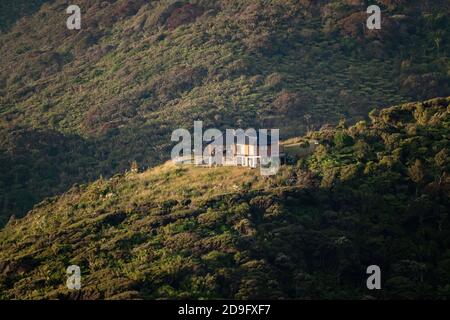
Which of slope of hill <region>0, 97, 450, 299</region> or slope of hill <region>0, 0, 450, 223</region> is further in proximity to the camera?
slope of hill <region>0, 0, 450, 223</region>

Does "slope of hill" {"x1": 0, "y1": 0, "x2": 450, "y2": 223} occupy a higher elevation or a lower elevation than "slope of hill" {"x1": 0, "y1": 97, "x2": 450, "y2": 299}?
higher

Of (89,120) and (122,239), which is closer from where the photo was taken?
(122,239)

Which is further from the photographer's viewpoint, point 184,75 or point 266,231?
point 184,75

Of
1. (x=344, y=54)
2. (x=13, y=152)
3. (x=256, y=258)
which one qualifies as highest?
(x=344, y=54)

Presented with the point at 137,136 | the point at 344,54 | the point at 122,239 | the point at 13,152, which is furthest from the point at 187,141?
the point at 122,239

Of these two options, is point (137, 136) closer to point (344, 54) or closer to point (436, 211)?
point (344, 54)

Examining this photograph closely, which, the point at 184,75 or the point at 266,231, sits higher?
the point at 184,75
